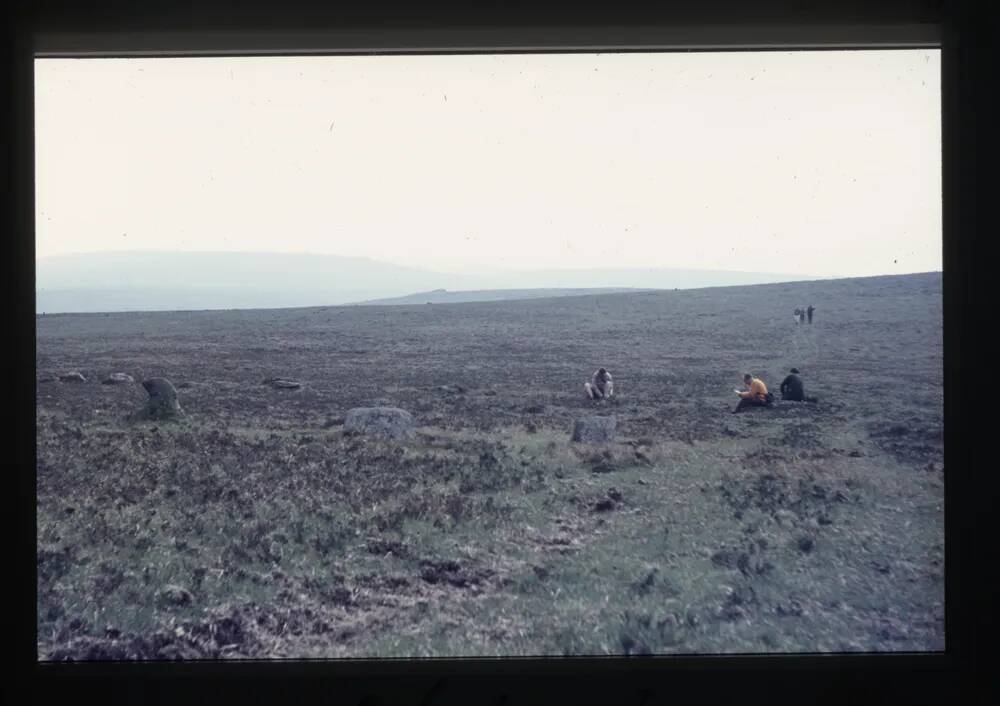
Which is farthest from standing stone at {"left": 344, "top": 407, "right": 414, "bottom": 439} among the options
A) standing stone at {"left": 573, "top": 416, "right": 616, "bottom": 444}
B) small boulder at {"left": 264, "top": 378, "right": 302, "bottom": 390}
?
standing stone at {"left": 573, "top": 416, "right": 616, "bottom": 444}

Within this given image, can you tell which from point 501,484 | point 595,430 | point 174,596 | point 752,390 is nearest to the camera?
point 174,596

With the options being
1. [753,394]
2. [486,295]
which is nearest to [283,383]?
[486,295]

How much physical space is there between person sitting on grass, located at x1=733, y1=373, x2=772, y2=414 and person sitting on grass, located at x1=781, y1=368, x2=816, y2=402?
2.3 inches

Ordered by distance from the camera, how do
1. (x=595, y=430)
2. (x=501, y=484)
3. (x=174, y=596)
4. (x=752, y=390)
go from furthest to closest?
(x=752, y=390)
(x=595, y=430)
(x=501, y=484)
(x=174, y=596)

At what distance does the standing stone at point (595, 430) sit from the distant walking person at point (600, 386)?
77 millimetres

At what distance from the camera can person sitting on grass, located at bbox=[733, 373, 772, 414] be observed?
2.26 meters

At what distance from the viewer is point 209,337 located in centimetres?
233

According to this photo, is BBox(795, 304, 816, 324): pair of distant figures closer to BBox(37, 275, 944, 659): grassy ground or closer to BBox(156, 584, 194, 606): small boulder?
BBox(37, 275, 944, 659): grassy ground

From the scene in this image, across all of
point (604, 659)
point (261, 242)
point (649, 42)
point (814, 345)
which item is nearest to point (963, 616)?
point (604, 659)

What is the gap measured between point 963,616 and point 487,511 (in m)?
1.07

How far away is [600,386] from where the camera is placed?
7.57ft

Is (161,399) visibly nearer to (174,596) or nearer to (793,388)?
(174,596)

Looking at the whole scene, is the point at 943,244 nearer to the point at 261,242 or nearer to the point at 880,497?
the point at 880,497

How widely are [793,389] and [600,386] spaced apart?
0.58 m
